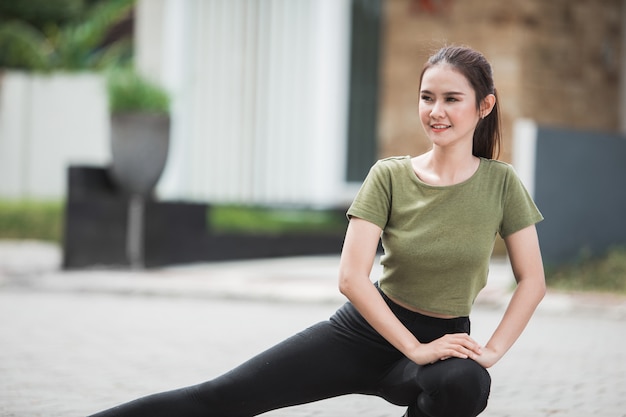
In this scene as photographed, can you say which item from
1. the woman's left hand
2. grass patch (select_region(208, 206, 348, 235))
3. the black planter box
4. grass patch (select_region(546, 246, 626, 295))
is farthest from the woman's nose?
grass patch (select_region(208, 206, 348, 235))

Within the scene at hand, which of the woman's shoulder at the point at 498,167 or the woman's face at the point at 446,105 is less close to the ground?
the woman's face at the point at 446,105

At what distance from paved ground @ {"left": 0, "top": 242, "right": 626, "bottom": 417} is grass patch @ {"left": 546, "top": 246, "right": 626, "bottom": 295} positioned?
18.9 inches

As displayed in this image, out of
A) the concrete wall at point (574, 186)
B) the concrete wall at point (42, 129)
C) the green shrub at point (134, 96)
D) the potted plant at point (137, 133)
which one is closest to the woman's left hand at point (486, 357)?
the concrete wall at point (574, 186)

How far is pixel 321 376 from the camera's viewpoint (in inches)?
150

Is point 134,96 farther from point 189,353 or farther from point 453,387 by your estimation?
point 453,387

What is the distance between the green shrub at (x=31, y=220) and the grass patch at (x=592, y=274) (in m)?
9.04

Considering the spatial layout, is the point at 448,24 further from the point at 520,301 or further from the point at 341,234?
the point at 520,301

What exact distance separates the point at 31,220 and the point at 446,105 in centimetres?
1485

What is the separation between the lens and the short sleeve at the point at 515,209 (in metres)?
3.79

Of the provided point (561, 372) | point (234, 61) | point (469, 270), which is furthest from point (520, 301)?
point (234, 61)

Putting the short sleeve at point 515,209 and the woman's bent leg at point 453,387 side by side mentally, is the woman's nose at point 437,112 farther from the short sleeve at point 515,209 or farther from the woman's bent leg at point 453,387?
the woman's bent leg at point 453,387

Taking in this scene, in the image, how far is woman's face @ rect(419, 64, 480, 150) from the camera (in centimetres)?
371

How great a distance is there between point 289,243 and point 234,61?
247 cm

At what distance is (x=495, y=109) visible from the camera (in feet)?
12.8
